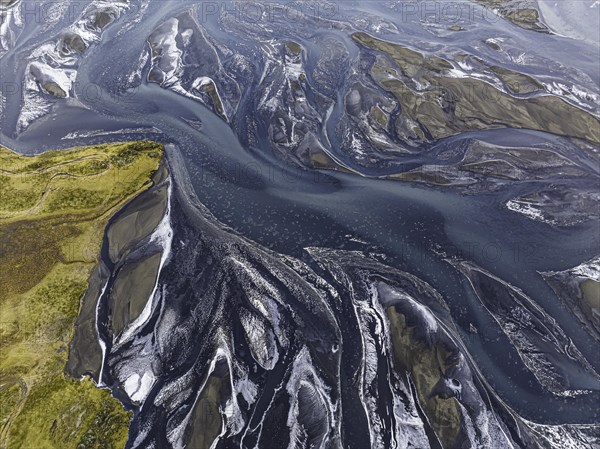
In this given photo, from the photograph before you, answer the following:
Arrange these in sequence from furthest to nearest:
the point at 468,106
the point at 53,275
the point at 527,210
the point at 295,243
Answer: the point at 468,106, the point at 527,210, the point at 295,243, the point at 53,275

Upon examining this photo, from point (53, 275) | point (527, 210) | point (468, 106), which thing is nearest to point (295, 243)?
point (53, 275)

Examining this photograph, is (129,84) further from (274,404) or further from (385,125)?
(274,404)

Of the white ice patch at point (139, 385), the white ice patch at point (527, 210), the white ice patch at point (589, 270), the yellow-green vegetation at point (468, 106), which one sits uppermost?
the yellow-green vegetation at point (468, 106)

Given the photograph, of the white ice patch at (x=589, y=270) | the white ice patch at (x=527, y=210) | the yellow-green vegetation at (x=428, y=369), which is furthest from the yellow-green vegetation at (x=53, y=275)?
the white ice patch at (x=589, y=270)

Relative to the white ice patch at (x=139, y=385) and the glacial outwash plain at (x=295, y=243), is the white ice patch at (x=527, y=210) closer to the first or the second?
the glacial outwash plain at (x=295, y=243)

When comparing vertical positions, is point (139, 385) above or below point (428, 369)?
below

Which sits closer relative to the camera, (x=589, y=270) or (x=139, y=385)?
(x=139, y=385)

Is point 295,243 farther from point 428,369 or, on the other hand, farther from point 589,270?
point 589,270

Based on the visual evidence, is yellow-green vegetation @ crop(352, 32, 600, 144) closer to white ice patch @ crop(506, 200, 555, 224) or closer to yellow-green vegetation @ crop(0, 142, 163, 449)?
white ice patch @ crop(506, 200, 555, 224)
